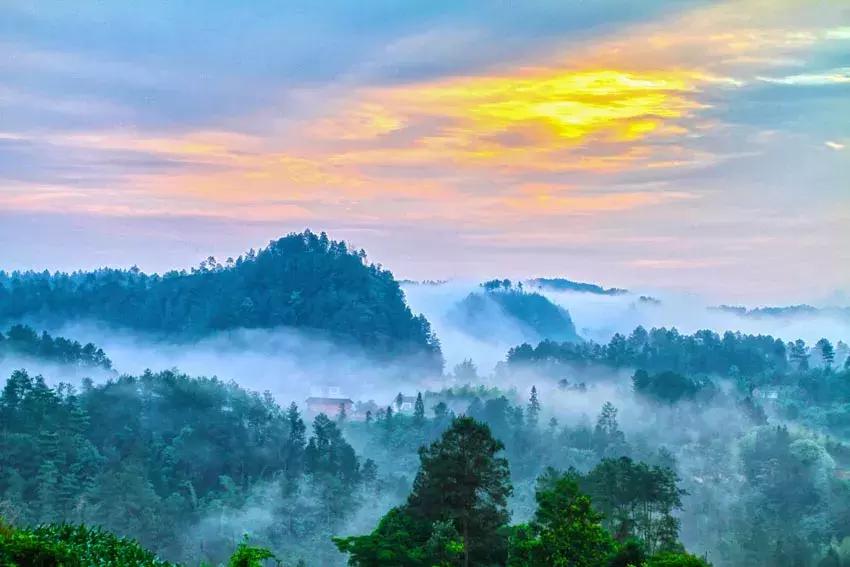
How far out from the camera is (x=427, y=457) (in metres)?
36.6

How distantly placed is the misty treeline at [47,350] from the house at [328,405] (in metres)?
37.2

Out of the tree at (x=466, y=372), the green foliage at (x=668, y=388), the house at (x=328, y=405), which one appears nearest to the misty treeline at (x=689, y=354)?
the tree at (x=466, y=372)

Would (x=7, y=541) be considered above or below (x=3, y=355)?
above

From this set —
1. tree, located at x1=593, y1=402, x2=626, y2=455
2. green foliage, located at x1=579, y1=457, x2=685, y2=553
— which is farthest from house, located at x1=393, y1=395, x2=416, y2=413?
green foliage, located at x1=579, y1=457, x2=685, y2=553

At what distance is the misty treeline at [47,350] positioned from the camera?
13738cm

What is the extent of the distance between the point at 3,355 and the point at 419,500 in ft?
384

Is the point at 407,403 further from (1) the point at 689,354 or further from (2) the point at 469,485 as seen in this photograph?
(2) the point at 469,485

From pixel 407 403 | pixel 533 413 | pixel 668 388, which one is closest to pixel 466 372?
pixel 407 403

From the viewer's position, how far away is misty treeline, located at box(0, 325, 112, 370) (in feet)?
451

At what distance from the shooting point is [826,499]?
10450 centimetres

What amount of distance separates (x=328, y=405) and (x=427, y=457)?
438 feet

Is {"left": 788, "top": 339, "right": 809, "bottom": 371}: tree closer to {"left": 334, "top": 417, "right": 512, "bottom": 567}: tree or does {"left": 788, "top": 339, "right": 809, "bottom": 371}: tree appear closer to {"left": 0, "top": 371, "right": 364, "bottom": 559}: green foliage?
{"left": 0, "top": 371, "right": 364, "bottom": 559}: green foliage

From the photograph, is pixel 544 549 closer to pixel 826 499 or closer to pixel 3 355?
pixel 826 499

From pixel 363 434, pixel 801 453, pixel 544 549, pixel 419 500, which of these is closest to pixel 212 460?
pixel 363 434
